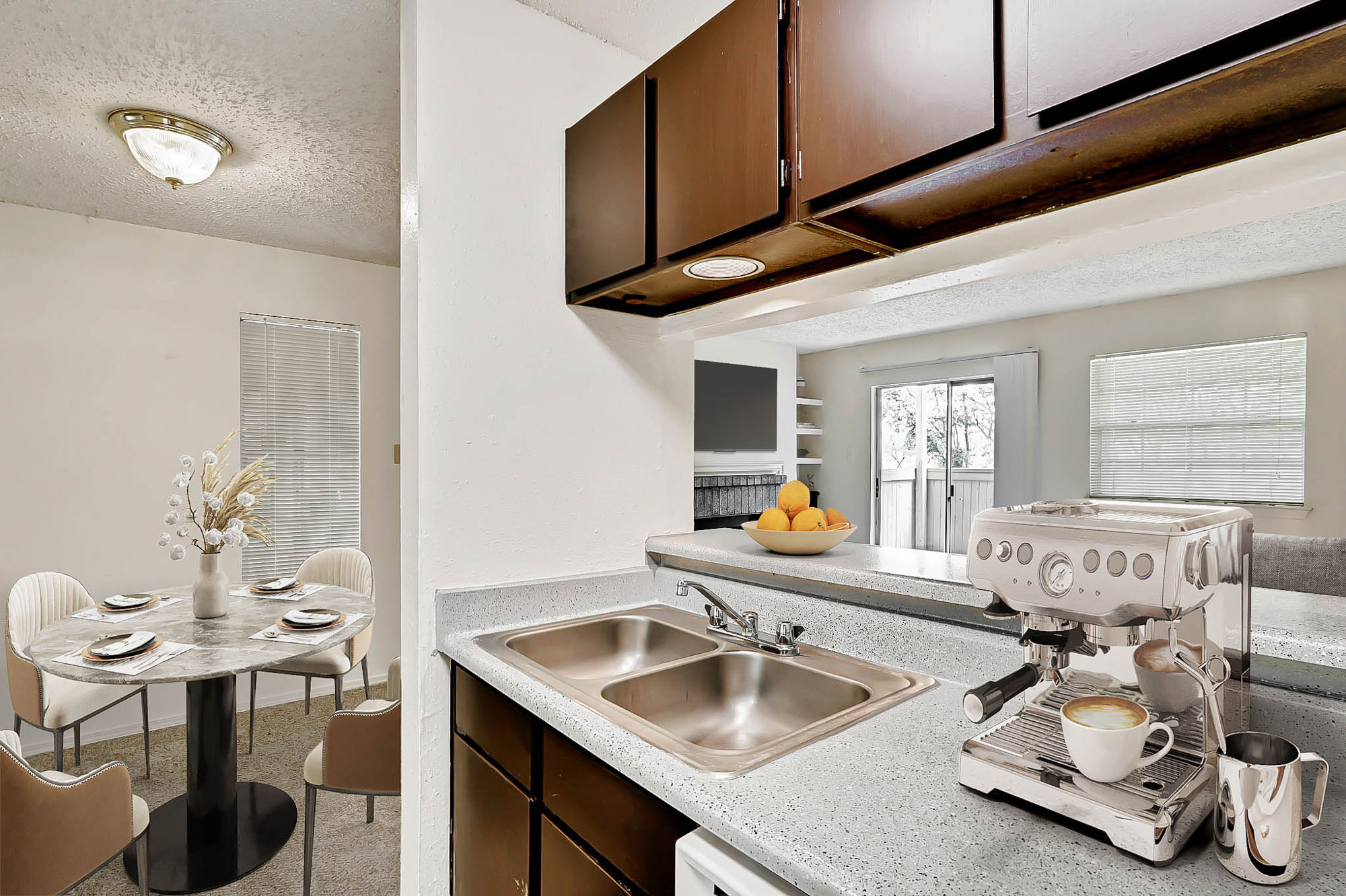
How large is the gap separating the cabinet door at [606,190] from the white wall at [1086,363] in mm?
4971

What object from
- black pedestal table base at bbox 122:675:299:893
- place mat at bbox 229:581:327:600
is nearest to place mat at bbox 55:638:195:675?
black pedestal table base at bbox 122:675:299:893

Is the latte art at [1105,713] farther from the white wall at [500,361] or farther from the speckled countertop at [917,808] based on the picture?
the white wall at [500,361]

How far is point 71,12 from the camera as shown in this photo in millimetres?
1729

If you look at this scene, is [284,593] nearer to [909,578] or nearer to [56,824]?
[56,824]

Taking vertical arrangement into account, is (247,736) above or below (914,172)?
below

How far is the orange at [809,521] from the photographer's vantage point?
1.59 meters

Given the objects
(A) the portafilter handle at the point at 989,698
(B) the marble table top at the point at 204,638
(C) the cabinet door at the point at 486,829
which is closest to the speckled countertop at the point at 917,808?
(A) the portafilter handle at the point at 989,698

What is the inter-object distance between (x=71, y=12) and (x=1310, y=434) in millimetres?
6310

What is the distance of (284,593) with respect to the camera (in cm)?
281

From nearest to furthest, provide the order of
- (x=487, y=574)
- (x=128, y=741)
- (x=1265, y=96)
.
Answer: (x=1265, y=96) → (x=487, y=574) → (x=128, y=741)

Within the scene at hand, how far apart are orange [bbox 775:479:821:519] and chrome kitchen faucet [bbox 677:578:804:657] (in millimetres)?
273

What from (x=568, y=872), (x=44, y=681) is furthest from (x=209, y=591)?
(x=568, y=872)

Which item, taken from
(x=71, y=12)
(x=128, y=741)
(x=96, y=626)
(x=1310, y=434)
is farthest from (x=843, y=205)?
(x=1310, y=434)

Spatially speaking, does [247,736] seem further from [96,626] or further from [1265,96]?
[1265,96]
